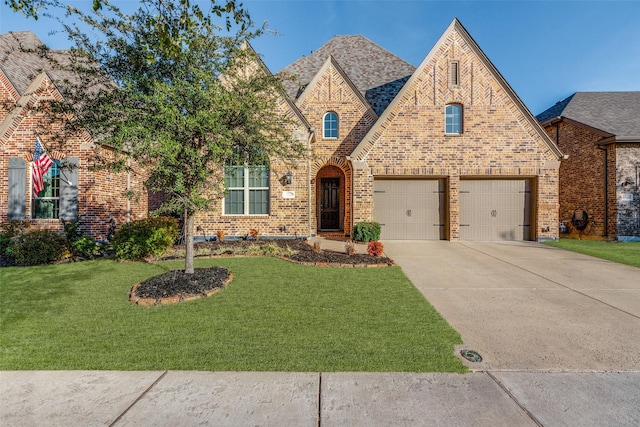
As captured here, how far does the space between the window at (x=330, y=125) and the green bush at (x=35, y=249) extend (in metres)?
10.3

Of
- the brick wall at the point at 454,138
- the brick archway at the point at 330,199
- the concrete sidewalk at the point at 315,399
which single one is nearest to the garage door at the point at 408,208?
the brick wall at the point at 454,138

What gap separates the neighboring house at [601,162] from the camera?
12.5 meters

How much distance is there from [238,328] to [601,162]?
16.9 m

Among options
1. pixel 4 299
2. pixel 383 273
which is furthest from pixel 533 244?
pixel 4 299

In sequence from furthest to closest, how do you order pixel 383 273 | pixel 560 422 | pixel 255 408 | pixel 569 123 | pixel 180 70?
pixel 569 123 < pixel 383 273 < pixel 180 70 < pixel 255 408 < pixel 560 422

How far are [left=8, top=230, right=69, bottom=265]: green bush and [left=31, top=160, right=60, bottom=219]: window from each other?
2094mm

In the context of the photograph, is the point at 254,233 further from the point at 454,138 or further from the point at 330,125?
the point at 454,138

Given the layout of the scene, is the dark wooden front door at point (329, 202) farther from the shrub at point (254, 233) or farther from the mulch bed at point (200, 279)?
the mulch bed at point (200, 279)

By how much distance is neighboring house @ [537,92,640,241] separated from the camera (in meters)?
12.5

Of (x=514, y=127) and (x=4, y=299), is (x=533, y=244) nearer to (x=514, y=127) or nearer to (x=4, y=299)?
(x=514, y=127)

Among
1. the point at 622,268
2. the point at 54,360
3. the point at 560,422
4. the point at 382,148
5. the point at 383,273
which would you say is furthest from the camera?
the point at 382,148

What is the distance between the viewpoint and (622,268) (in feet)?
23.5

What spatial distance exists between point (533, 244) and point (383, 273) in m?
7.75

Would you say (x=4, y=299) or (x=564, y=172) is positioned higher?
(x=564, y=172)
